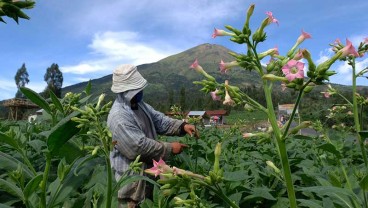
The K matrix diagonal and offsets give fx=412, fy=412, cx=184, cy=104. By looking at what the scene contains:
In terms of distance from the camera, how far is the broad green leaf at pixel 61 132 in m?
1.81

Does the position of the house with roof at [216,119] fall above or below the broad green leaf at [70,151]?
below

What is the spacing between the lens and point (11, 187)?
6.58 ft

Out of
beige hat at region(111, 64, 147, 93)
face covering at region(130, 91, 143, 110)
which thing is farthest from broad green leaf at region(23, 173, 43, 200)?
face covering at region(130, 91, 143, 110)

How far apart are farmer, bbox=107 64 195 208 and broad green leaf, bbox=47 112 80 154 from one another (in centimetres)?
228

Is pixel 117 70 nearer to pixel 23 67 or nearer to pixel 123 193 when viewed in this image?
pixel 123 193

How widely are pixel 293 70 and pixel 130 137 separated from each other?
269 centimetres

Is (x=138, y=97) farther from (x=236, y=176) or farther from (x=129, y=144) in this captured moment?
(x=236, y=176)

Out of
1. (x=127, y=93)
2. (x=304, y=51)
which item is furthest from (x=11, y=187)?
(x=127, y=93)

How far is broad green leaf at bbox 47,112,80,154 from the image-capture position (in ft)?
5.93

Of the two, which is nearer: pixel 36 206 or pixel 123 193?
pixel 36 206

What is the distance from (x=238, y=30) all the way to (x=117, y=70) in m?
2.73

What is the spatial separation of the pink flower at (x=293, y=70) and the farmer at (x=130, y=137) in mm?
2613

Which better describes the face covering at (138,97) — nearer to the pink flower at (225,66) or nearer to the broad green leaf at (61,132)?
the pink flower at (225,66)

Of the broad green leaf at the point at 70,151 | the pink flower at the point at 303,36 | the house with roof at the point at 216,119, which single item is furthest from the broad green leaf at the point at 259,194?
the house with roof at the point at 216,119
